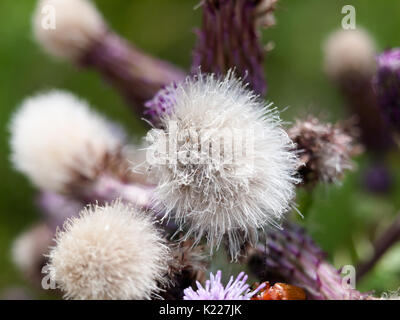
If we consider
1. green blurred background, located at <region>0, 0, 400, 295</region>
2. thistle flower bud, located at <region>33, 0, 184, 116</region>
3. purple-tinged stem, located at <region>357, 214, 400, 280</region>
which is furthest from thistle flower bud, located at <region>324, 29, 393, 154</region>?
thistle flower bud, located at <region>33, 0, 184, 116</region>

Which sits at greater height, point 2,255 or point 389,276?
point 2,255

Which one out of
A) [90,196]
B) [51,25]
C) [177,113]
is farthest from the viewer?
[51,25]

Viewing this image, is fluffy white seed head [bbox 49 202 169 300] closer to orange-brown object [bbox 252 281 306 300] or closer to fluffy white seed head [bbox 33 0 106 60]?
orange-brown object [bbox 252 281 306 300]

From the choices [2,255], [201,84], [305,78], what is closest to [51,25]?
[201,84]

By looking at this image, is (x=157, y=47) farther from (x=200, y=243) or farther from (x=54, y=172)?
(x=200, y=243)

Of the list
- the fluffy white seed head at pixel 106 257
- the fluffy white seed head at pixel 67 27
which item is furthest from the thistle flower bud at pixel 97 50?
the fluffy white seed head at pixel 106 257
